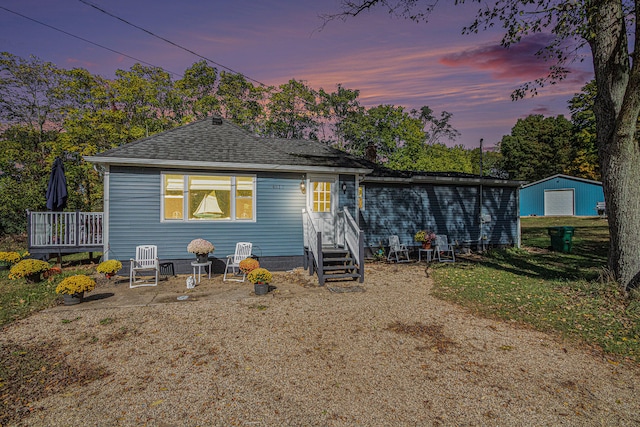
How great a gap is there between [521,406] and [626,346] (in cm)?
269

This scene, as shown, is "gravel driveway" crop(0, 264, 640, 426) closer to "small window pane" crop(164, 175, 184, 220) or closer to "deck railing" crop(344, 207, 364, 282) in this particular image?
"deck railing" crop(344, 207, 364, 282)

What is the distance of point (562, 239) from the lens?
13.3 meters

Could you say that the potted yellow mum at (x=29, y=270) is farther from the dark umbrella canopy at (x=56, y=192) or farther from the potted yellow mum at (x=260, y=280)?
the potted yellow mum at (x=260, y=280)

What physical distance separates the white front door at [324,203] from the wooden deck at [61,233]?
6.37m

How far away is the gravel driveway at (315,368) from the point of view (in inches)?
119

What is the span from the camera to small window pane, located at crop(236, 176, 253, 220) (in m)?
9.73

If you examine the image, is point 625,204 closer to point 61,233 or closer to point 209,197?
point 209,197

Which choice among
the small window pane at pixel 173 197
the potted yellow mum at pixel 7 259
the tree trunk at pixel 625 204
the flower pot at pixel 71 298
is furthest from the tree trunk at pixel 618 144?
the potted yellow mum at pixel 7 259

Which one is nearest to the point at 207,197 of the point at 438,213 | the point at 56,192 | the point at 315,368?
the point at 56,192

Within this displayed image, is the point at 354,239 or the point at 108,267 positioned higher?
the point at 354,239

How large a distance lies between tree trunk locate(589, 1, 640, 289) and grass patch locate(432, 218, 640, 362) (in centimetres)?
59

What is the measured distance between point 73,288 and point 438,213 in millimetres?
12297

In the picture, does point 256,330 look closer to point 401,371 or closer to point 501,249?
point 401,371

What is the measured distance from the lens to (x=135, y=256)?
8.84 metres
